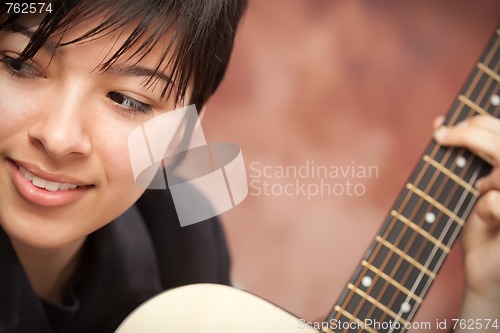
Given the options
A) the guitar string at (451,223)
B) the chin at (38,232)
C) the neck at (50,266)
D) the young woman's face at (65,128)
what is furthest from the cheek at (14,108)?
the guitar string at (451,223)

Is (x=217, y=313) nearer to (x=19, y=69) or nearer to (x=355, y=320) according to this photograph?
(x=355, y=320)

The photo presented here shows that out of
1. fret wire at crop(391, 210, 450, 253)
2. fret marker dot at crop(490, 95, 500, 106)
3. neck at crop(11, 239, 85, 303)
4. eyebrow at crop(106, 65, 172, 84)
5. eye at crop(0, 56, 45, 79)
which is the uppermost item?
fret marker dot at crop(490, 95, 500, 106)

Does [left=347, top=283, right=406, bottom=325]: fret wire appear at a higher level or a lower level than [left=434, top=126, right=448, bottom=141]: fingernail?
Result: lower

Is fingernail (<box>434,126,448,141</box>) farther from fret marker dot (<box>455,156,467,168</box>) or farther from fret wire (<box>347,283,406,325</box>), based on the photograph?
fret wire (<box>347,283,406,325</box>)

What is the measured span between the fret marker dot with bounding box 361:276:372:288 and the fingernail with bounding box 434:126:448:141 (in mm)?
181

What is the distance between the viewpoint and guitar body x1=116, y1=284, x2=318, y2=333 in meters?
0.65

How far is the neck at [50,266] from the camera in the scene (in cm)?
77

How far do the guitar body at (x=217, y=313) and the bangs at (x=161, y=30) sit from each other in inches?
8.8

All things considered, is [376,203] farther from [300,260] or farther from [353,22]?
[353,22]

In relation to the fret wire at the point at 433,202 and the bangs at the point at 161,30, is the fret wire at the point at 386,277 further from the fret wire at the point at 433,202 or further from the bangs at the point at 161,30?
the bangs at the point at 161,30

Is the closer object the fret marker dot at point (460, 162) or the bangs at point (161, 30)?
the bangs at point (161, 30)

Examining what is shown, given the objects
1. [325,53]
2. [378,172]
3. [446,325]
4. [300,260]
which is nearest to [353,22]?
[325,53]

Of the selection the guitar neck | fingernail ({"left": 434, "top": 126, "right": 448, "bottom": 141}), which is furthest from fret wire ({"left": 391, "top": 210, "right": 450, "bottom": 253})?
fingernail ({"left": 434, "top": 126, "right": 448, "bottom": 141})

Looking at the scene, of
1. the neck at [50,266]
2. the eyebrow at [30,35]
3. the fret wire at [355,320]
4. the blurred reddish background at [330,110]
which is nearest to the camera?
the eyebrow at [30,35]
